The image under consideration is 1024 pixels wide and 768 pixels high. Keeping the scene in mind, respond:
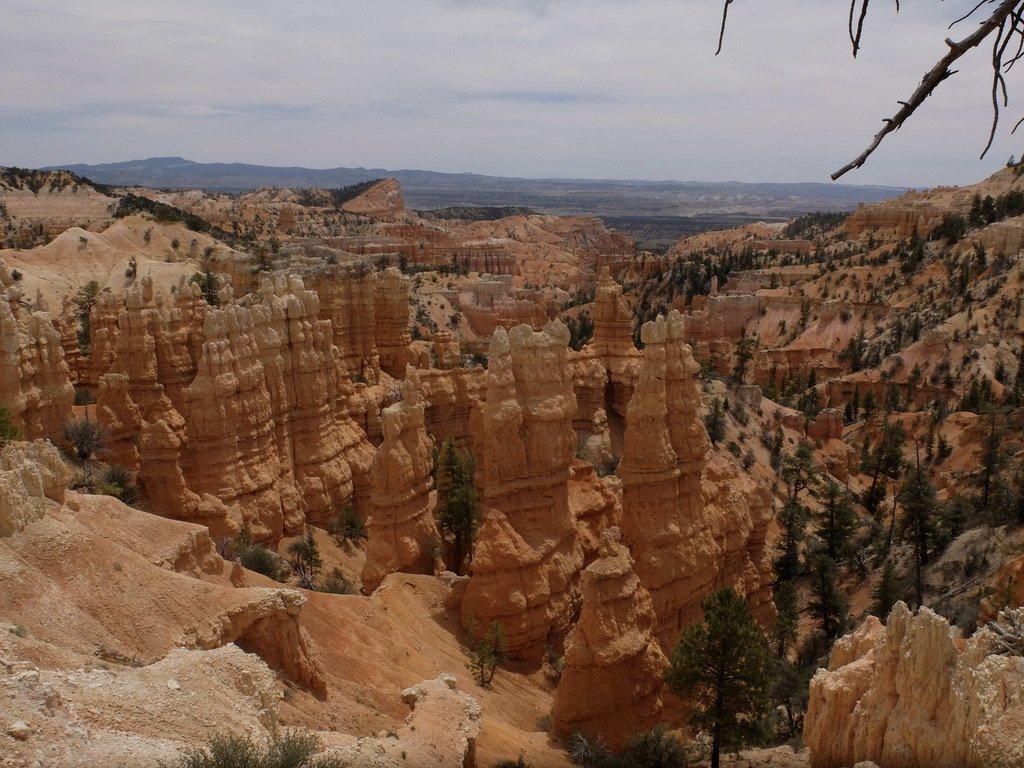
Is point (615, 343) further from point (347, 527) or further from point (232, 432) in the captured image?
point (232, 432)

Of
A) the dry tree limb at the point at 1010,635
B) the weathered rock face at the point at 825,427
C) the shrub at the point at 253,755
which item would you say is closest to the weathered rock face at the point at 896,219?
the weathered rock face at the point at 825,427

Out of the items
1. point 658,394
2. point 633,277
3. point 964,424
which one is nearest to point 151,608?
point 658,394

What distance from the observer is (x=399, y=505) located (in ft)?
74.1

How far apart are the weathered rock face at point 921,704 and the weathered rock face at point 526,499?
878 cm

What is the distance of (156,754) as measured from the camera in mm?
7133

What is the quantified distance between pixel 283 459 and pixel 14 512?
53.9 ft

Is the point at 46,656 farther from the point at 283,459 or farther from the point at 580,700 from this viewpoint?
the point at 283,459

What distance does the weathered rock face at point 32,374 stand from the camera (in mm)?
20969

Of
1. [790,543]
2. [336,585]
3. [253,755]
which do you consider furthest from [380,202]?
[253,755]

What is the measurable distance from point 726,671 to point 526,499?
7.21m

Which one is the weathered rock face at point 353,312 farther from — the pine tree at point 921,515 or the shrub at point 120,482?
the pine tree at point 921,515

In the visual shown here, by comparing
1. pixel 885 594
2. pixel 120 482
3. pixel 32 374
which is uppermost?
pixel 32 374

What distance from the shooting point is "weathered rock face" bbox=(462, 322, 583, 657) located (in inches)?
773

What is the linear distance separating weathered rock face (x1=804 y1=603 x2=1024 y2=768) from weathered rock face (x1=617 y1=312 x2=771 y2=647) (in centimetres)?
882
